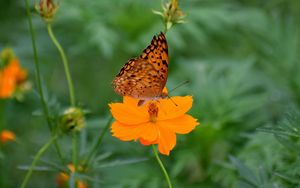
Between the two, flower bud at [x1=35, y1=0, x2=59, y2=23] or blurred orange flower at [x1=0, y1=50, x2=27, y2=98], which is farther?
blurred orange flower at [x1=0, y1=50, x2=27, y2=98]

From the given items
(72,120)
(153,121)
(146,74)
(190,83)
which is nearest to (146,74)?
(146,74)

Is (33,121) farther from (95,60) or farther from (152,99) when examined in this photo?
(152,99)

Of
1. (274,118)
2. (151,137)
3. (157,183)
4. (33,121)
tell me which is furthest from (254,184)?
(33,121)

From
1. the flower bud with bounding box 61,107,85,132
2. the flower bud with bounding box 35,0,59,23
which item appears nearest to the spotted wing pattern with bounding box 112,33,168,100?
the flower bud with bounding box 61,107,85,132

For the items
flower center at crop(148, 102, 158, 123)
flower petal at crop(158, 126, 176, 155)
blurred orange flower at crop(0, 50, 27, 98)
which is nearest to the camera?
flower petal at crop(158, 126, 176, 155)

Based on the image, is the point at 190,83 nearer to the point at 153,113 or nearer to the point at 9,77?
the point at 9,77

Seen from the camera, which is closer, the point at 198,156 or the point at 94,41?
the point at 198,156

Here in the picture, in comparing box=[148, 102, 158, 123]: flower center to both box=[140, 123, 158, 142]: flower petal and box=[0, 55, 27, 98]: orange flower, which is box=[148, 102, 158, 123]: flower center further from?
box=[0, 55, 27, 98]: orange flower
